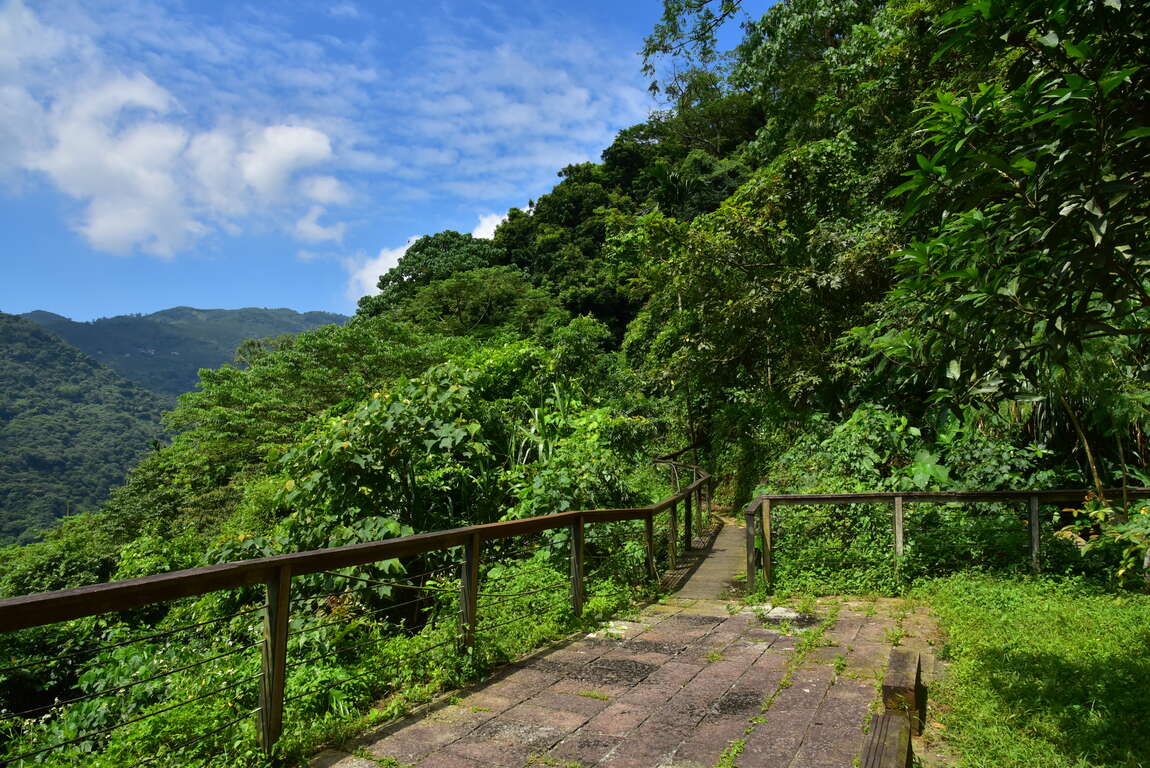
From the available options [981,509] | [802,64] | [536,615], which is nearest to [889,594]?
[981,509]

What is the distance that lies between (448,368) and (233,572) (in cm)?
509

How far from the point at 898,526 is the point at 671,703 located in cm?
445

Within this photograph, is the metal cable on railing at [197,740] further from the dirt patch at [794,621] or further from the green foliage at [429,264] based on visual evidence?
the green foliage at [429,264]

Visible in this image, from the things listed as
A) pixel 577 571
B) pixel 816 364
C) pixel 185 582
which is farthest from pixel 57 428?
pixel 185 582

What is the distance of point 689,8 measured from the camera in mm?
5043

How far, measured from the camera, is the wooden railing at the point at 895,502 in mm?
6754

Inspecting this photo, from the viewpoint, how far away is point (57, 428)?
10169cm

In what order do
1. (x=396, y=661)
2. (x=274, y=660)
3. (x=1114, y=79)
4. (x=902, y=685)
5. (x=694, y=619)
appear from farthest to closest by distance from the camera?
(x=694, y=619), (x=396, y=661), (x=274, y=660), (x=902, y=685), (x=1114, y=79)

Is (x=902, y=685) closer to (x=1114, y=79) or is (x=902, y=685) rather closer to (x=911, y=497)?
(x=1114, y=79)

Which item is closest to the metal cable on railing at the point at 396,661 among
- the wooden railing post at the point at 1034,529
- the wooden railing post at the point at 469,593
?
the wooden railing post at the point at 469,593

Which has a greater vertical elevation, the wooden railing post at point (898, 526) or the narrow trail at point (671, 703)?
the wooden railing post at point (898, 526)

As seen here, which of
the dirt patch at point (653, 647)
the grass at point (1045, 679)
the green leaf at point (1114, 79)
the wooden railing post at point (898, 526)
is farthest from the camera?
the wooden railing post at point (898, 526)

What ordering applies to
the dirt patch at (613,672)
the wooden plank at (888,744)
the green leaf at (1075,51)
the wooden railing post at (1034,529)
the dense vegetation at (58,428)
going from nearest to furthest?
the wooden plank at (888,744) → the green leaf at (1075,51) → the dirt patch at (613,672) → the wooden railing post at (1034,529) → the dense vegetation at (58,428)

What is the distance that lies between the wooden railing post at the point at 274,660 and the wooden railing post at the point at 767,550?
495 centimetres
